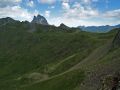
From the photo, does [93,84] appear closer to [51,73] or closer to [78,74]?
[78,74]

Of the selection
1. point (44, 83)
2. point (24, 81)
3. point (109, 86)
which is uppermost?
point (109, 86)

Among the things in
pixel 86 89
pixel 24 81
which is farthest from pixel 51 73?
pixel 86 89

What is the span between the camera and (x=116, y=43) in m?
138

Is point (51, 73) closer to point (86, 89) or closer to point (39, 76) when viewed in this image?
point (39, 76)

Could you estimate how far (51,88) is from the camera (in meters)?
111

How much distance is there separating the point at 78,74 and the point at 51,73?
62.9m

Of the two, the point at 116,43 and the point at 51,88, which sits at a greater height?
the point at 116,43

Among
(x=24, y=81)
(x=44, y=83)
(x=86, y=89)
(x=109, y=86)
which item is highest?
(x=109, y=86)

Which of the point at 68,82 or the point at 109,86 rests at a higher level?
the point at 109,86

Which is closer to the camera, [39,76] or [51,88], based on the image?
[51,88]

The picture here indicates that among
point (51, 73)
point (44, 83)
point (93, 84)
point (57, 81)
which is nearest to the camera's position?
point (93, 84)

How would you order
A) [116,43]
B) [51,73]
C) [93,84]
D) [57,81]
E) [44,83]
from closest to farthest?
1. [93,84]
2. [57,81]
3. [44,83]
4. [116,43]
5. [51,73]

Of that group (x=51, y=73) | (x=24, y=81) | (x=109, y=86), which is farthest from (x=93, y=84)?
(x=24, y=81)

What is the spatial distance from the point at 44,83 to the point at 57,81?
1033 centimetres
